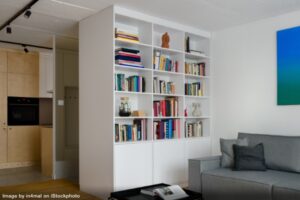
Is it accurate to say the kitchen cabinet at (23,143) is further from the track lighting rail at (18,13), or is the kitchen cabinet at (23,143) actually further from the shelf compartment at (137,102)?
the shelf compartment at (137,102)

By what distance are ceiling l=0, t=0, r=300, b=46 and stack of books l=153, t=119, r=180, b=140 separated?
1.52m

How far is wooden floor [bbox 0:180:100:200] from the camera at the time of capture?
162 inches

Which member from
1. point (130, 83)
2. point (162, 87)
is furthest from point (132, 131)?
point (162, 87)

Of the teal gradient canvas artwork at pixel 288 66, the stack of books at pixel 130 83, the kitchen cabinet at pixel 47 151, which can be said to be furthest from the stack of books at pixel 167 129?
the kitchen cabinet at pixel 47 151

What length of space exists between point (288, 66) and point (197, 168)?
1.86 metres

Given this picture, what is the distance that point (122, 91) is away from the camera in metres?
3.81

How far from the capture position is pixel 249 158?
11.5ft

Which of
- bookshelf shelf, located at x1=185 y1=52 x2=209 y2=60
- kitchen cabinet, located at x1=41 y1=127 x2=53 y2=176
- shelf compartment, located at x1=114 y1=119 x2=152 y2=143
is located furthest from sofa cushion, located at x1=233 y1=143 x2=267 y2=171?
kitchen cabinet, located at x1=41 y1=127 x2=53 y2=176

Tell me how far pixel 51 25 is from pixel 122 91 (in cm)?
175

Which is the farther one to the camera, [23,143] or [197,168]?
[23,143]

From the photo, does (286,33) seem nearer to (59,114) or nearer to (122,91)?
(122,91)

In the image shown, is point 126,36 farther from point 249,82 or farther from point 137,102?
point 249,82

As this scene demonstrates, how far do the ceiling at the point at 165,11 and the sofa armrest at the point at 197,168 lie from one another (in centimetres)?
197

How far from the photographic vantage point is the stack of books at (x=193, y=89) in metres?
4.77
